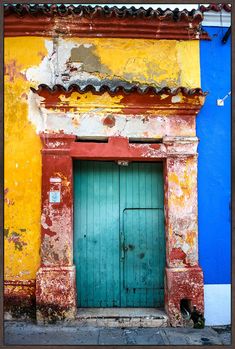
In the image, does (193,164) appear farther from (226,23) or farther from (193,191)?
(226,23)

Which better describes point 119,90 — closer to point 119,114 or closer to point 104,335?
point 119,114

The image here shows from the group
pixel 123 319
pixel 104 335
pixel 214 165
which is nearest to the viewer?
pixel 104 335

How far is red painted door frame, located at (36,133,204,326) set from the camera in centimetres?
544

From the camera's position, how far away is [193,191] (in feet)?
18.7

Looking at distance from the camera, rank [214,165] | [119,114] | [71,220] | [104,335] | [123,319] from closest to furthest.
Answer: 1. [104,335]
2. [123,319]
3. [71,220]
4. [119,114]
5. [214,165]

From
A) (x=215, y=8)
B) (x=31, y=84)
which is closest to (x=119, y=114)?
(x=31, y=84)

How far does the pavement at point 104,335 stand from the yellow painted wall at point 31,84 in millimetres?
717

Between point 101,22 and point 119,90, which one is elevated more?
point 101,22

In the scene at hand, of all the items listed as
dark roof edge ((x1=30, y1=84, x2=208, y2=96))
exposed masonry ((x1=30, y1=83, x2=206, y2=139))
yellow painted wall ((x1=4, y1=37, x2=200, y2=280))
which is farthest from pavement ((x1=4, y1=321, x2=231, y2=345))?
dark roof edge ((x1=30, y1=84, x2=208, y2=96))

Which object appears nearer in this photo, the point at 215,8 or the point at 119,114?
the point at 119,114

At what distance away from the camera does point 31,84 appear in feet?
18.9

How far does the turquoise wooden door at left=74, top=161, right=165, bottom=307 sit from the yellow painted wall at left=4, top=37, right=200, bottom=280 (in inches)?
25.6

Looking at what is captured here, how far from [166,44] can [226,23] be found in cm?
91

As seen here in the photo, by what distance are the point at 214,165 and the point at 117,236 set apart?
5.57 ft
